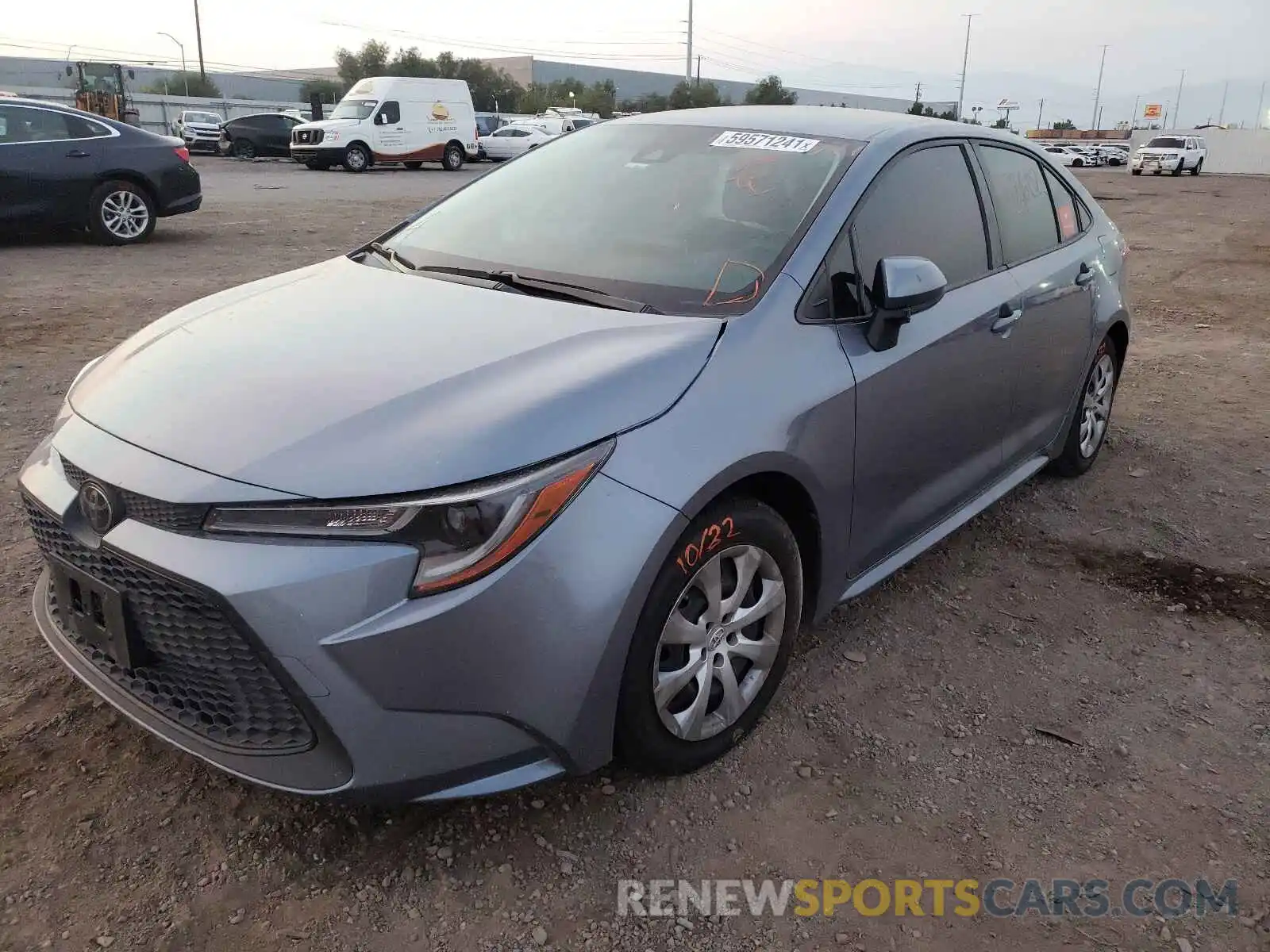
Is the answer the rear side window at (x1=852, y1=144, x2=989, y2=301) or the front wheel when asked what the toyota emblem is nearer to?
the rear side window at (x1=852, y1=144, x2=989, y2=301)

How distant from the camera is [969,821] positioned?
7.97ft

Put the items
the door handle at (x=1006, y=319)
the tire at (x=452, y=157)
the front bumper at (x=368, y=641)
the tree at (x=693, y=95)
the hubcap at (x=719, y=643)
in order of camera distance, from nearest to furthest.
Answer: the front bumper at (x=368, y=641)
the hubcap at (x=719, y=643)
the door handle at (x=1006, y=319)
the tire at (x=452, y=157)
the tree at (x=693, y=95)

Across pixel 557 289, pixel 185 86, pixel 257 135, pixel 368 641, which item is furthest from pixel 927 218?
pixel 185 86

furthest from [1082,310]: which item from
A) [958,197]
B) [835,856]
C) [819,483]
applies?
[835,856]

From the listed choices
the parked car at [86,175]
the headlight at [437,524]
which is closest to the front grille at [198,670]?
the headlight at [437,524]

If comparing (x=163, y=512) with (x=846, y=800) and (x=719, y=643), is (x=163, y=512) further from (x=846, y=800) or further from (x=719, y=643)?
(x=846, y=800)

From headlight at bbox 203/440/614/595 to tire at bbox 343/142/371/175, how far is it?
1045 inches

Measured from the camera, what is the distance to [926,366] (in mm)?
2998

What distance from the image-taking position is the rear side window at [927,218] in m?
2.94

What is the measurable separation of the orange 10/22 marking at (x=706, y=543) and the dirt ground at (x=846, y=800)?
604 millimetres

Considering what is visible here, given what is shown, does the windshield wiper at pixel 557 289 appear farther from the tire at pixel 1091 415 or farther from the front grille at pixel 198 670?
the tire at pixel 1091 415

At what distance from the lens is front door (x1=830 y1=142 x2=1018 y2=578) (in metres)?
2.82

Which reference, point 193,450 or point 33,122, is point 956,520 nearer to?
point 193,450

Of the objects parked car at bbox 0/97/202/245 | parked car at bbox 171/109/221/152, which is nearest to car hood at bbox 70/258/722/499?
parked car at bbox 0/97/202/245
